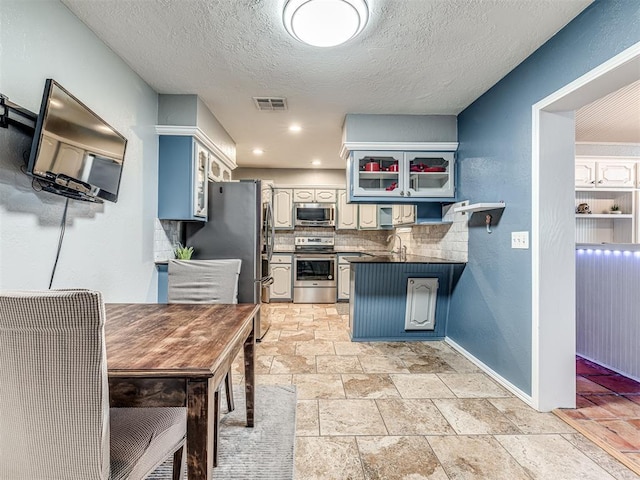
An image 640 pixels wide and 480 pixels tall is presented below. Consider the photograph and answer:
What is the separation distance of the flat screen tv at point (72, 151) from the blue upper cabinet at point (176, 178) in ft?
2.58

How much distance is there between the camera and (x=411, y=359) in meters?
2.88

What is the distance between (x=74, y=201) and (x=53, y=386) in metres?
1.44

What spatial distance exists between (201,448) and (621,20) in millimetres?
2633

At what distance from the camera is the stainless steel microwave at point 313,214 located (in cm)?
532

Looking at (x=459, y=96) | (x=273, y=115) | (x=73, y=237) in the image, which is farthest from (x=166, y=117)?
(x=459, y=96)

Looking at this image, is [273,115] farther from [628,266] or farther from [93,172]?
[628,266]

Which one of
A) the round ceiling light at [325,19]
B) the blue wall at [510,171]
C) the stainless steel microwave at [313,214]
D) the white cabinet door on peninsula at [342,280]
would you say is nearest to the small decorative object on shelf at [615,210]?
the blue wall at [510,171]

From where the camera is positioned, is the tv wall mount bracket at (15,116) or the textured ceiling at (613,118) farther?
the textured ceiling at (613,118)

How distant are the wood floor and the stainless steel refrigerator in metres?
2.68

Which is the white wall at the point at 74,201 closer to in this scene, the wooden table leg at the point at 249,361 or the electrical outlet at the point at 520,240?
the wooden table leg at the point at 249,361

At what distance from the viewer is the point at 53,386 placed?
779 mm

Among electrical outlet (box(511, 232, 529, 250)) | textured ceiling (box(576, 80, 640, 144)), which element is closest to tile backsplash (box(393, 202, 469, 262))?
electrical outlet (box(511, 232, 529, 250))

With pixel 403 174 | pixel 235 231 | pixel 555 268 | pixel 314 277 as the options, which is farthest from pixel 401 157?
pixel 314 277

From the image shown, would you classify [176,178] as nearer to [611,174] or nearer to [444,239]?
[444,239]
